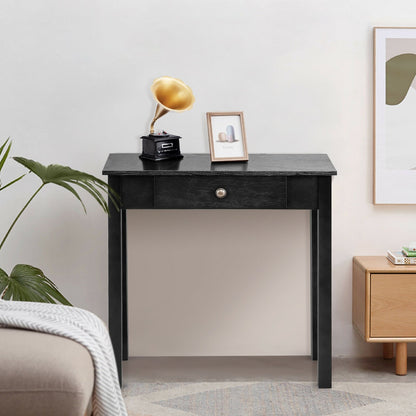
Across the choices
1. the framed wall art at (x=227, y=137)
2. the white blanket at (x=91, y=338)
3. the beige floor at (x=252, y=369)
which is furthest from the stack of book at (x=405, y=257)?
the white blanket at (x=91, y=338)

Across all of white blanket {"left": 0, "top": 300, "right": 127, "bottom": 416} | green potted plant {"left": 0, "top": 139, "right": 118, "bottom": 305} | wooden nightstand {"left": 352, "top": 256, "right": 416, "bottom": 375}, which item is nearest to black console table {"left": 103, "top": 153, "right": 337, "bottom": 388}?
green potted plant {"left": 0, "top": 139, "right": 118, "bottom": 305}

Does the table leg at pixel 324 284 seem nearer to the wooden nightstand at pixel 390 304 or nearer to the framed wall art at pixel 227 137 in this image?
the wooden nightstand at pixel 390 304

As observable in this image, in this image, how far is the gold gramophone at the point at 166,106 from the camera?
10.0 feet

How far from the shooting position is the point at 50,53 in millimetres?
3357

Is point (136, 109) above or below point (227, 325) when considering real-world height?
above

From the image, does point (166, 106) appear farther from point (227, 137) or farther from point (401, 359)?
point (401, 359)

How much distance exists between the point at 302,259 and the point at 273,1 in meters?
1.15

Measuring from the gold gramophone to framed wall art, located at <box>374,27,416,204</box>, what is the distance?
86 centimetres

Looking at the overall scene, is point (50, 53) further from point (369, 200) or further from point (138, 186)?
point (369, 200)

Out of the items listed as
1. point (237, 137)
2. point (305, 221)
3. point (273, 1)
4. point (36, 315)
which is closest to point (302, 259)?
point (305, 221)

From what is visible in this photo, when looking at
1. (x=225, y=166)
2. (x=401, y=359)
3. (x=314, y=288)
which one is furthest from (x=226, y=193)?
(x=401, y=359)

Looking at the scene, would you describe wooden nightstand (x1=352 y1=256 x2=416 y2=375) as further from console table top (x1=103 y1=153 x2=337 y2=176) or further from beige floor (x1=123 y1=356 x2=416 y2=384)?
console table top (x1=103 y1=153 x2=337 y2=176)

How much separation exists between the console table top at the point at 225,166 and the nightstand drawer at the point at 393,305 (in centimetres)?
53

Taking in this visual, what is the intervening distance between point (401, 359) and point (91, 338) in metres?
1.62
